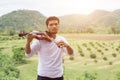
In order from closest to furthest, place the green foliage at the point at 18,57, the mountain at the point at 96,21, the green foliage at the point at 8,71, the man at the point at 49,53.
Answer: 1. the man at the point at 49,53
2. the green foliage at the point at 8,71
3. the green foliage at the point at 18,57
4. the mountain at the point at 96,21

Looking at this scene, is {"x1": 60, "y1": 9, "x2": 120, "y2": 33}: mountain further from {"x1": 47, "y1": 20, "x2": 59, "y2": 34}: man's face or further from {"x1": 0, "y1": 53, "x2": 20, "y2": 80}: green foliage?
{"x1": 47, "y1": 20, "x2": 59, "y2": 34}: man's face

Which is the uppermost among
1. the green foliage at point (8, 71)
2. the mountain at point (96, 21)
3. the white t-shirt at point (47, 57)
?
the white t-shirt at point (47, 57)

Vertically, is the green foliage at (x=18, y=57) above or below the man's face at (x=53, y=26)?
below

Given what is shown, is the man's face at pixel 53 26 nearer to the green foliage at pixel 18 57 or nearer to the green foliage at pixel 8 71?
the green foliage at pixel 8 71

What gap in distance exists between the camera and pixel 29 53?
3146 mm

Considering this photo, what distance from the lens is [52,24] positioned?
321 cm

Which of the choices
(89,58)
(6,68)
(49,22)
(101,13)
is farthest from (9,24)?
(101,13)

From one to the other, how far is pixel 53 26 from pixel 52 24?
27 mm

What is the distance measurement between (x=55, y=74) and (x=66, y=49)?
298 millimetres

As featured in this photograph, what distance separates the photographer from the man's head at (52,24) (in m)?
3.19

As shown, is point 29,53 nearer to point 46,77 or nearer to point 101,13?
point 46,77

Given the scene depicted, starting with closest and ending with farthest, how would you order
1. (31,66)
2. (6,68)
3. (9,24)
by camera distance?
(6,68) → (31,66) → (9,24)

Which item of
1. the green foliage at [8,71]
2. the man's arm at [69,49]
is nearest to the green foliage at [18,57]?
the green foliage at [8,71]

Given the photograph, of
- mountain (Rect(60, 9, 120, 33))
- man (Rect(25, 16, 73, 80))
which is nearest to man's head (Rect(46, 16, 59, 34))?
man (Rect(25, 16, 73, 80))
